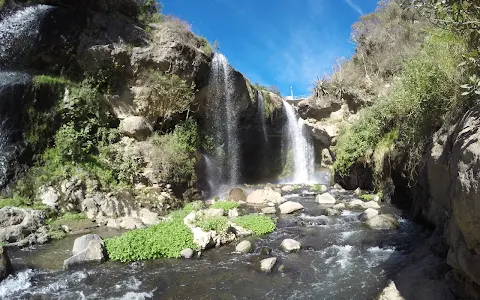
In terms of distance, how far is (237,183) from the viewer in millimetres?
23375

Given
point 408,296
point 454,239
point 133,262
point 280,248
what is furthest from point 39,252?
point 454,239

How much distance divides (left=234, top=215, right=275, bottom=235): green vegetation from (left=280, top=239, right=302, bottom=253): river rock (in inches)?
55.1

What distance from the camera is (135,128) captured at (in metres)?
15.8

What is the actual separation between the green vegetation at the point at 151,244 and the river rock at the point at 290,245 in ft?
7.54

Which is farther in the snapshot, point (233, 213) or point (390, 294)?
point (233, 213)

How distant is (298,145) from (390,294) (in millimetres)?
22663

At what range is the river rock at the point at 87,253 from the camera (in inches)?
312

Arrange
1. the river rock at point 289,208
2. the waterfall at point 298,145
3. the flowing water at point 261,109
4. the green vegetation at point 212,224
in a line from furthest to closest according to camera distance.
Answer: the waterfall at point 298,145, the flowing water at point 261,109, the river rock at point 289,208, the green vegetation at point 212,224

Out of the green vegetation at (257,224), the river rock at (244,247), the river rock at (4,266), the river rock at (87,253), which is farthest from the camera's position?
the green vegetation at (257,224)

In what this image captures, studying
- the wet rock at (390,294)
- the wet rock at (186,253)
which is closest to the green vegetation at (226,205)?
the wet rock at (186,253)

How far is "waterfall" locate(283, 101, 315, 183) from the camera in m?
27.6

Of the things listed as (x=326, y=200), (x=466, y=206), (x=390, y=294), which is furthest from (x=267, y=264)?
(x=326, y=200)

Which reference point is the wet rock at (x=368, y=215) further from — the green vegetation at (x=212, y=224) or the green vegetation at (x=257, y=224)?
the green vegetation at (x=212, y=224)

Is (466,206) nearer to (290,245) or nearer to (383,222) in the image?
(290,245)
